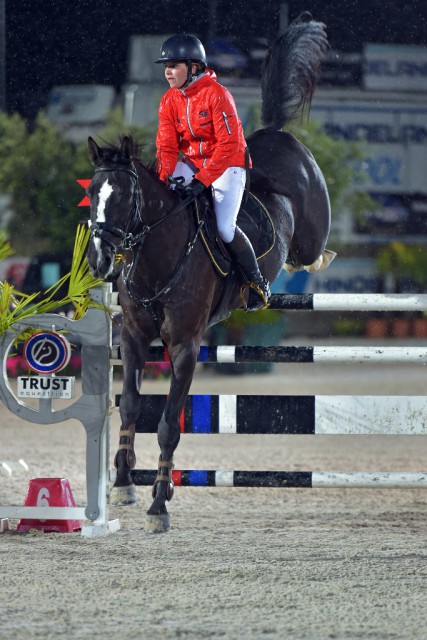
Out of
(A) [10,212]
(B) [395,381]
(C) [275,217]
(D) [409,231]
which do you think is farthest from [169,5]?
(C) [275,217]

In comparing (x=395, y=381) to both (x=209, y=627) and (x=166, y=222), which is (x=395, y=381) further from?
(x=209, y=627)

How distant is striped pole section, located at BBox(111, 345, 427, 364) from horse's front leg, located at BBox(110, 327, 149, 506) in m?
0.13

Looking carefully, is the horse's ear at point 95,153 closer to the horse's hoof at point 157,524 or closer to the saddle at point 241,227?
the saddle at point 241,227

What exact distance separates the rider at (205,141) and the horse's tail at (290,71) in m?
0.91

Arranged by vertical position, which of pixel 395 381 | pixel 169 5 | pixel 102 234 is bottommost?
pixel 395 381

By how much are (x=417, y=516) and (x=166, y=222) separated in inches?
73.8

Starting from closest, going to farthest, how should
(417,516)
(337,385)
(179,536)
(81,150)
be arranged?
(179,536) → (417,516) → (337,385) → (81,150)

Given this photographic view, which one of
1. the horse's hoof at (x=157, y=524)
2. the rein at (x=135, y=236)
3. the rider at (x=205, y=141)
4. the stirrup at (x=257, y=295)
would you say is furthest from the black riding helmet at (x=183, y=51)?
the horse's hoof at (x=157, y=524)

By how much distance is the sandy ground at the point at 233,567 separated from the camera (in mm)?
3201

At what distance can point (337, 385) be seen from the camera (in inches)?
513

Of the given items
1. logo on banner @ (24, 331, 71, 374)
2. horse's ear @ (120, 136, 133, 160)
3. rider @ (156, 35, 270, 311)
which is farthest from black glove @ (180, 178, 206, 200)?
logo on banner @ (24, 331, 71, 374)

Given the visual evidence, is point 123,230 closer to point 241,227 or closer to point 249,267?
point 249,267

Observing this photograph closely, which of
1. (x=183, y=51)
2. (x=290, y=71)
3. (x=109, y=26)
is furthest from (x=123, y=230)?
(x=109, y=26)

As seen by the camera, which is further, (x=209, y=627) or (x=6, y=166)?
(x=6, y=166)
